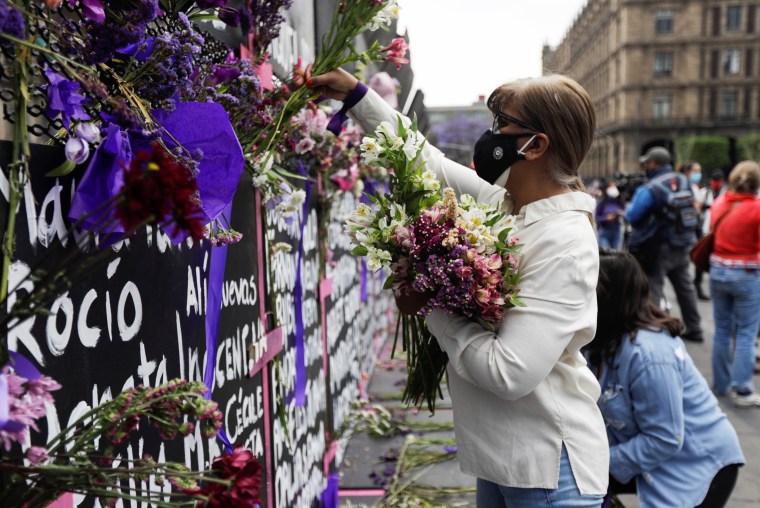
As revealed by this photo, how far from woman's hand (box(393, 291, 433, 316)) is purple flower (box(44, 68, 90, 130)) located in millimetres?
952

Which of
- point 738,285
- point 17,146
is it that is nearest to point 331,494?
point 17,146

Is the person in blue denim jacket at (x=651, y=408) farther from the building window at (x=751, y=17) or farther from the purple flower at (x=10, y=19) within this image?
the building window at (x=751, y=17)

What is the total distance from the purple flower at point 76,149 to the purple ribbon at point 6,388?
31cm

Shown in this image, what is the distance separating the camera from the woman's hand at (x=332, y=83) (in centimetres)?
188

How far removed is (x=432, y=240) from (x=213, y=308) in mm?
631

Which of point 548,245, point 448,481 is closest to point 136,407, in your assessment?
point 548,245

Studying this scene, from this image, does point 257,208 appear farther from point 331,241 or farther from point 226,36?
point 331,241

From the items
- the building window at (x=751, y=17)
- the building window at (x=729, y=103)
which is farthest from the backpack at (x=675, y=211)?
the building window at (x=751, y=17)

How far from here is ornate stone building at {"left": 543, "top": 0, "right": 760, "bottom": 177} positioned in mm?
57031

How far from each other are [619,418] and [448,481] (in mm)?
1560

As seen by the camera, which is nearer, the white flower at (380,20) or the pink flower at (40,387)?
the pink flower at (40,387)

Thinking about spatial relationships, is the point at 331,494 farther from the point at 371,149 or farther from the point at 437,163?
the point at 371,149

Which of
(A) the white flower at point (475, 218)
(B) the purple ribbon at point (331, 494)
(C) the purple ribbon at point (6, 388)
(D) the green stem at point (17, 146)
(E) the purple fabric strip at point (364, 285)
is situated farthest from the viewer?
(E) the purple fabric strip at point (364, 285)

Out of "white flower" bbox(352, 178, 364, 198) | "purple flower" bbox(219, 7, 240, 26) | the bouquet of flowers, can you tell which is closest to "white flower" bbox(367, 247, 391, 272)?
the bouquet of flowers
